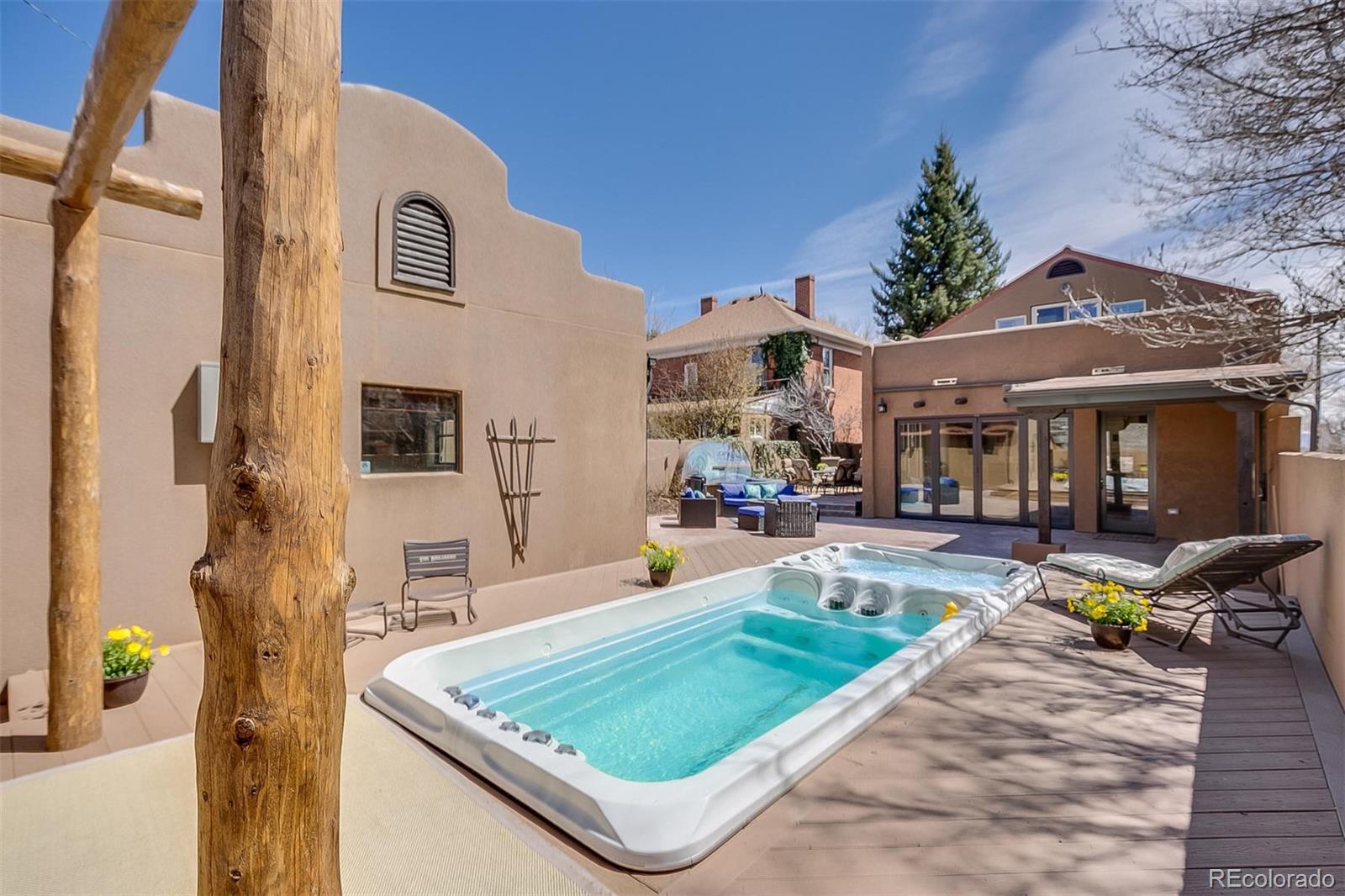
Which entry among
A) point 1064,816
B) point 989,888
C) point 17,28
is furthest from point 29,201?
point 1064,816

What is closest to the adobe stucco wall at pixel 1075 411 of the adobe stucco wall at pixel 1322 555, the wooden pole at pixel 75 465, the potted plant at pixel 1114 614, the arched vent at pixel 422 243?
the adobe stucco wall at pixel 1322 555

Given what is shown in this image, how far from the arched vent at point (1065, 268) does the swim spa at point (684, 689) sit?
13487 mm

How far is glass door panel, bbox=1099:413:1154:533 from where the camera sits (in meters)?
11.2

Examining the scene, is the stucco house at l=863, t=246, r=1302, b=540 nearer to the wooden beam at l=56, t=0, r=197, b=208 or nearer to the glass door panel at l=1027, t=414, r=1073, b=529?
the glass door panel at l=1027, t=414, r=1073, b=529

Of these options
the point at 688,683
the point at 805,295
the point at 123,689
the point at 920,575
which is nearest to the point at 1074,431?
the point at 920,575

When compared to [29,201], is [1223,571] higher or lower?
lower

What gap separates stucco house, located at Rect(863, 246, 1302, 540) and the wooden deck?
5059mm

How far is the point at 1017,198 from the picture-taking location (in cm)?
1388

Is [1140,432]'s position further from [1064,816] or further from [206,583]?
[206,583]

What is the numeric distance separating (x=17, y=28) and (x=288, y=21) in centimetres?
451

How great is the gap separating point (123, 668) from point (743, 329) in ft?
74.4

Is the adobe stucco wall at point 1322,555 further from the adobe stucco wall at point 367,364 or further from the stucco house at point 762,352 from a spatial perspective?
the stucco house at point 762,352

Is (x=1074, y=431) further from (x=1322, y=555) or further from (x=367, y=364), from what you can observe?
(x=367, y=364)

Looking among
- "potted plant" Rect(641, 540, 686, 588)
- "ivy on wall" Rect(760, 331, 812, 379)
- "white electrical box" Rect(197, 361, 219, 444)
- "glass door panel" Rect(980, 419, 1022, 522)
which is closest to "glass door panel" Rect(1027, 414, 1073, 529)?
"glass door panel" Rect(980, 419, 1022, 522)
